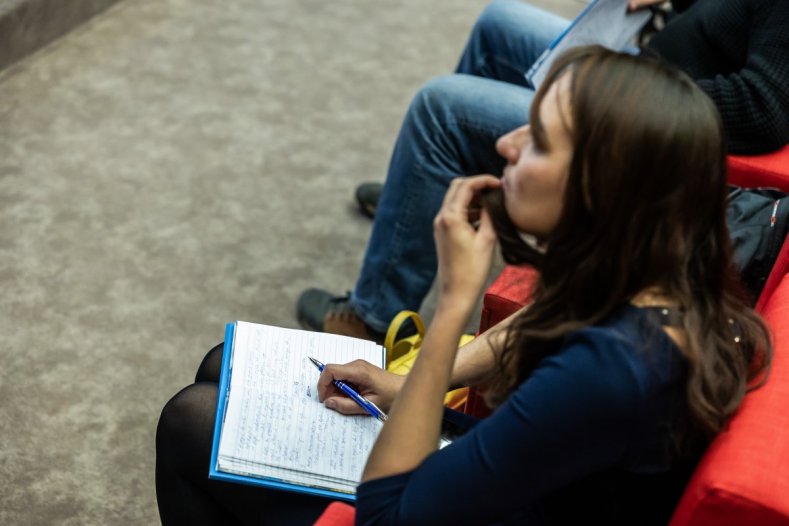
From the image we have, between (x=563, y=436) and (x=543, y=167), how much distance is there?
30 cm

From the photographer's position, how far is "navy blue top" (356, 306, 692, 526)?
40.7 inches

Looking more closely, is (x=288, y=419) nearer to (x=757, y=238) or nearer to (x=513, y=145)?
(x=513, y=145)

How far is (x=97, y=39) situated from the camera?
11.3 ft

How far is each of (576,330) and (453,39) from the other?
9.84 feet

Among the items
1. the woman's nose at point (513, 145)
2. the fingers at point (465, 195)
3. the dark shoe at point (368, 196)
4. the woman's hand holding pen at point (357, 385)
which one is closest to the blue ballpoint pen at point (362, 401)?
the woman's hand holding pen at point (357, 385)

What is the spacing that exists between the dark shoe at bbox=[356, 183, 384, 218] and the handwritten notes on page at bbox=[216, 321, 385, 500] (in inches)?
50.9

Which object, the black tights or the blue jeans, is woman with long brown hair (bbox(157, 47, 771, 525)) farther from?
the blue jeans

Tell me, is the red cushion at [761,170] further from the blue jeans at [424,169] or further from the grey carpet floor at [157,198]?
the grey carpet floor at [157,198]

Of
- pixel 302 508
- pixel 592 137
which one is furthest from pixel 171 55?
pixel 592 137

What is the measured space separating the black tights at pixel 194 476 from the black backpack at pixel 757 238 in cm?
91

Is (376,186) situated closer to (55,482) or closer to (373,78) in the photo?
(373,78)

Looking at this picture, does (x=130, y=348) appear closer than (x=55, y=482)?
No

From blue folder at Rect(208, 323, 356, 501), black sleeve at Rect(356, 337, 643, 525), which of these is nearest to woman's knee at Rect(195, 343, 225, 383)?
blue folder at Rect(208, 323, 356, 501)

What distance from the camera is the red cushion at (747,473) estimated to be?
103 centimetres
